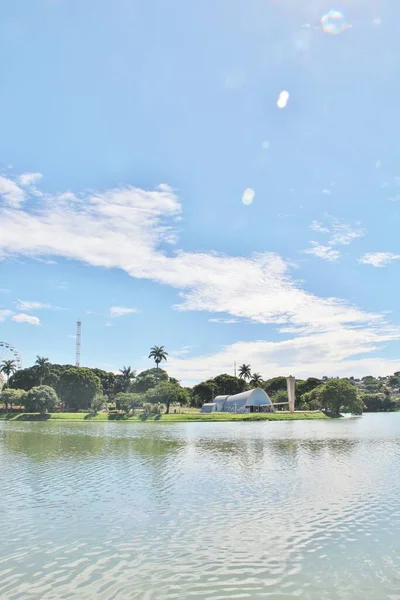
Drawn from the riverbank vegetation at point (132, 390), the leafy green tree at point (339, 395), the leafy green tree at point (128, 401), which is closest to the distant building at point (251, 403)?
the riverbank vegetation at point (132, 390)

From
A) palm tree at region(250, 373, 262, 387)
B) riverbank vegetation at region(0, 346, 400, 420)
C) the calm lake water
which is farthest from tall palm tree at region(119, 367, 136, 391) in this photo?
the calm lake water

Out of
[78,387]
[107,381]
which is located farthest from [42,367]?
[107,381]

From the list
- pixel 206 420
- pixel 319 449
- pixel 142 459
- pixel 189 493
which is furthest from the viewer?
pixel 206 420

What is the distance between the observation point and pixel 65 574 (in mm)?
12422

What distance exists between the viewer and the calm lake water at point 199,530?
11.8 meters

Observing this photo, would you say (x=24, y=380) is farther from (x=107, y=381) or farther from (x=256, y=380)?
(x=256, y=380)

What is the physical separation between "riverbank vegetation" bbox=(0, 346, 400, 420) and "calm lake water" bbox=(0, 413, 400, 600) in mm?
73860

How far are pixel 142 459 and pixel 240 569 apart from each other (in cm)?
2329

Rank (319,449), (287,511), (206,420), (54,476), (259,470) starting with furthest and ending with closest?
(206,420), (319,449), (259,470), (54,476), (287,511)

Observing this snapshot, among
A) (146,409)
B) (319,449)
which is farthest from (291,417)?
(319,449)

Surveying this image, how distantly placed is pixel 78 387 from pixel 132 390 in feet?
96.2

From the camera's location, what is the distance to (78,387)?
423 ft

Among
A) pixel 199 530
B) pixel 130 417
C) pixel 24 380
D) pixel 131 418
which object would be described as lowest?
pixel 131 418

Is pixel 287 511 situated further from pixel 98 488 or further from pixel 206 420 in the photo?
pixel 206 420
